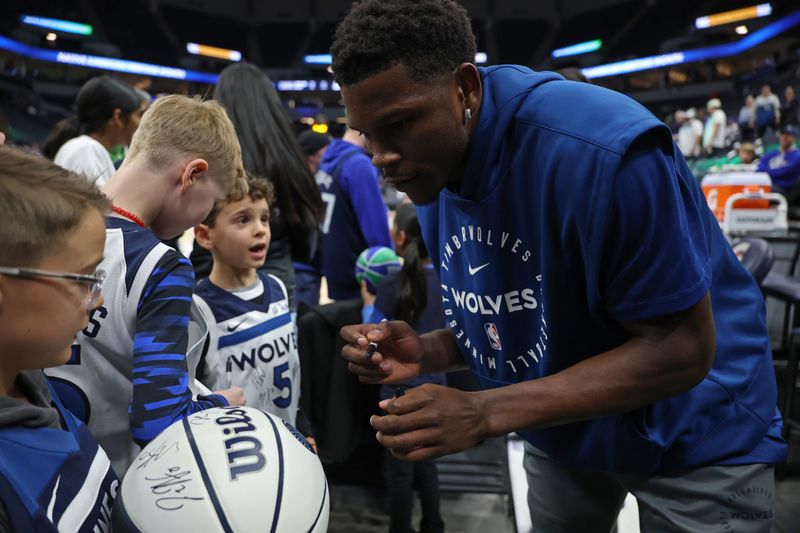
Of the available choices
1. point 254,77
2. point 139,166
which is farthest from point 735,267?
point 254,77

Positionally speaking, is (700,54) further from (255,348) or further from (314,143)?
(255,348)

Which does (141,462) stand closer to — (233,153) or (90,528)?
(90,528)

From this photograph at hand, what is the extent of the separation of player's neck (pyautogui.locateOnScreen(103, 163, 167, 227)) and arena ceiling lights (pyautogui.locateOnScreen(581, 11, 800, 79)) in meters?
27.1

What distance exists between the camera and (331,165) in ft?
10.8

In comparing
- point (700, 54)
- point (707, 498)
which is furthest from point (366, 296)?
point (700, 54)

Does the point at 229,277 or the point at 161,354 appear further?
the point at 229,277

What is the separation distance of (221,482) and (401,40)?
0.81 m

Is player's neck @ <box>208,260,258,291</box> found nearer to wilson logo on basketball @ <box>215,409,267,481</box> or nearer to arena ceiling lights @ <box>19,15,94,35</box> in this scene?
wilson logo on basketball @ <box>215,409,267,481</box>

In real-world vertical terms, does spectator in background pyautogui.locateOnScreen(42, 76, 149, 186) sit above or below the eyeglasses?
above

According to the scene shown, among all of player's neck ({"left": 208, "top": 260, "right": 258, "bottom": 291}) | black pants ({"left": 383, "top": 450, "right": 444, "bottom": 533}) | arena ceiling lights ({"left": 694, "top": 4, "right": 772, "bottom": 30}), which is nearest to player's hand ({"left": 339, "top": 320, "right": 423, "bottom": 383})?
player's neck ({"left": 208, "top": 260, "right": 258, "bottom": 291})

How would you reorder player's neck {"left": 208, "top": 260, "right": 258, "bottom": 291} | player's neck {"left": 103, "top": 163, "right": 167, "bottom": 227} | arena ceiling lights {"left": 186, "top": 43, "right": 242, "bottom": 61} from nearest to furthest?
player's neck {"left": 103, "top": 163, "right": 167, "bottom": 227} < player's neck {"left": 208, "top": 260, "right": 258, "bottom": 291} < arena ceiling lights {"left": 186, "top": 43, "right": 242, "bottom": 61}

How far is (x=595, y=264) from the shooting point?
1146 mm

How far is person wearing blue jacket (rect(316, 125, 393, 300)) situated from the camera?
3193mm

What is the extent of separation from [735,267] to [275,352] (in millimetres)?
1462
